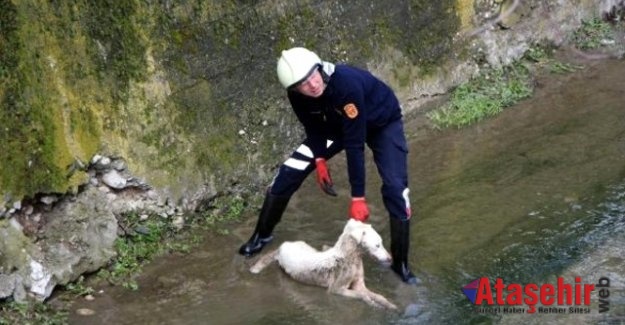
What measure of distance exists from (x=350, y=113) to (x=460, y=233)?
5.38 feet

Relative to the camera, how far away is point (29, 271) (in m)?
5.52

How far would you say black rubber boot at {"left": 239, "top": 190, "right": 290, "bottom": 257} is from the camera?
5980mm

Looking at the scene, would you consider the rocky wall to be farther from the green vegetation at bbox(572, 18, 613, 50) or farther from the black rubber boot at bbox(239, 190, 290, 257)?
the green vegetation at bbox(572, 18, 613, 50)

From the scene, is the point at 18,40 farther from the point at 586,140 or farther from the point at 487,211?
the point at 586,140

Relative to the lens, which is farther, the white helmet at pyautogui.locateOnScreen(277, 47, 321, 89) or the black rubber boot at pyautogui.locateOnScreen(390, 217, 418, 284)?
the black rubber boot at pyautogui.locateOnScreen(390, 217, 418, 284)

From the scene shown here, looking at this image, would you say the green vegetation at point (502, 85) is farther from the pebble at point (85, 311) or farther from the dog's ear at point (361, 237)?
the pebble at point (85, 311)

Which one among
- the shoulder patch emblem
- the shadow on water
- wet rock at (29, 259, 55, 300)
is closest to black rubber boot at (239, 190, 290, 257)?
the shadow on water

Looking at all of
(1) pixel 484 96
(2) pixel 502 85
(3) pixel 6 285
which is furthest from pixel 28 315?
(2) pixel 502 85

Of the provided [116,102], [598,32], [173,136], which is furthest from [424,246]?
[598,32]

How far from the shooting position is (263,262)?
5.96 metres

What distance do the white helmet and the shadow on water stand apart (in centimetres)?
150

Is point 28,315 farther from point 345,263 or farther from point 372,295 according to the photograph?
point 372,295

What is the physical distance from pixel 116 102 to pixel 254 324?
2.04 metres

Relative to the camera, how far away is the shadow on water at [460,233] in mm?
5426
